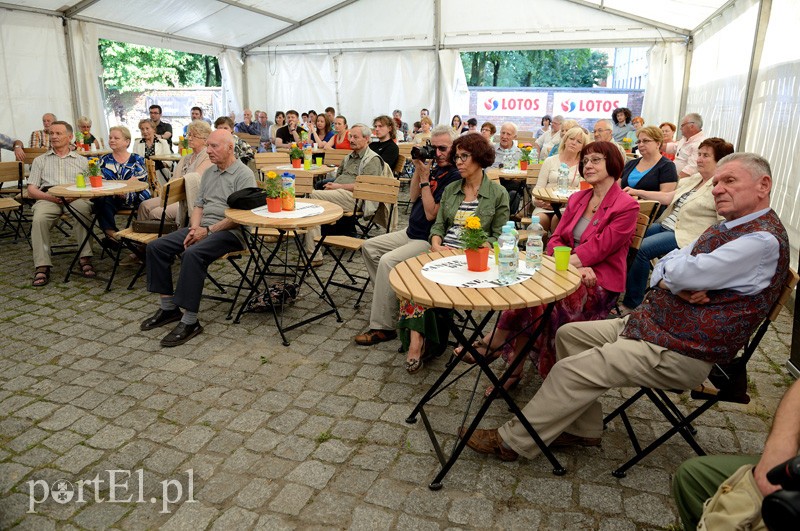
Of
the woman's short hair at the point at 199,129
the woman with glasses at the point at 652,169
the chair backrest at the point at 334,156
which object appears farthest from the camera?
the chair backrest at the point at 334,156

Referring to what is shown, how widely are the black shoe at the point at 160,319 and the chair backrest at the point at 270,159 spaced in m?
3.44

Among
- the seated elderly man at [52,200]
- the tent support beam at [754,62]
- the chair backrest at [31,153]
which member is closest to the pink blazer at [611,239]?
the seated elderly man at [52,200]

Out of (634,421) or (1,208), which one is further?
(1,208)

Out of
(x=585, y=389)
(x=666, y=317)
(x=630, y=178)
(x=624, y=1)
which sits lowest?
(x=585, y=389)

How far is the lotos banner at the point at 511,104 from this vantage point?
596 inches

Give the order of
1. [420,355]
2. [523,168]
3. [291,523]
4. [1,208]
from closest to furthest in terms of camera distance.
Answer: [291,523] → [420,355] → [1,208] → [523,168]

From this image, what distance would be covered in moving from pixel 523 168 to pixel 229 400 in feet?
16.3

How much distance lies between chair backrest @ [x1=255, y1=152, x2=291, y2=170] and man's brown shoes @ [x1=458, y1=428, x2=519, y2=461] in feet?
18.4

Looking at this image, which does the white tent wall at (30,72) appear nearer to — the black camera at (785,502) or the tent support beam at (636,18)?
the tent support beam at (636,18)

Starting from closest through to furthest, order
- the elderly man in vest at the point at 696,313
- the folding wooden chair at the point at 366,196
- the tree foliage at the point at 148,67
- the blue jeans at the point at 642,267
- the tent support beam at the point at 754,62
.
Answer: the elderly man in vest at the point at 696,313, the blue jeans at the point at 642,267, the folding wooden chair at the point at 366,196, the tent support beam at the point at 754,62, the tree foliage at the point at 148,67

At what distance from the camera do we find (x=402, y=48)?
523 inches

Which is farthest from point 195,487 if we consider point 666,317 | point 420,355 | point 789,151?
point 789,151

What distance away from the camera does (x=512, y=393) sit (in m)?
3.23

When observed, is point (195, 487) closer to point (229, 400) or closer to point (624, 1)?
point (229, 400)
